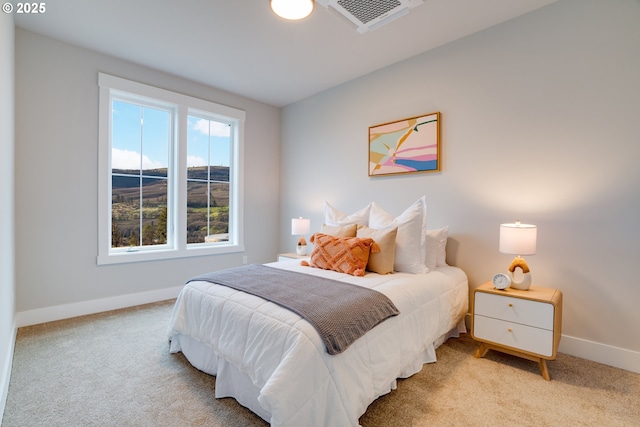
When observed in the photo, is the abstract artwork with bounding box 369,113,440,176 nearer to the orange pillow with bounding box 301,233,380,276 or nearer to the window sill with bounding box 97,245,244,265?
the orange pillow with bounding box 301,233,380,276

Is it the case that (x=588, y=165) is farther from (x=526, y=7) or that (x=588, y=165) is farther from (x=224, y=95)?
(x=224, y=95)

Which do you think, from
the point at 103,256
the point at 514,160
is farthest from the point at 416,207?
the point at 103,256

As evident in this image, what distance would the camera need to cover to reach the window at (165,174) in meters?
3.31

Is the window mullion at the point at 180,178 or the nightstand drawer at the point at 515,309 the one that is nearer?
the nightstand drawer at the point at 515,309

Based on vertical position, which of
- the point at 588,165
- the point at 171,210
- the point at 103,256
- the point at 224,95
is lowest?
the point at 103,256

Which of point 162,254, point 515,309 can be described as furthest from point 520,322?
point 162,254

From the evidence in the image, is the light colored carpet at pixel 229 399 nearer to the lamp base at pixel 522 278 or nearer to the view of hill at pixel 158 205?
the lamp base at pixel 522 278

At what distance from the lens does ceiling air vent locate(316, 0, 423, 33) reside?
229 centimetres

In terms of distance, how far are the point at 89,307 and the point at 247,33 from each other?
10.5ft

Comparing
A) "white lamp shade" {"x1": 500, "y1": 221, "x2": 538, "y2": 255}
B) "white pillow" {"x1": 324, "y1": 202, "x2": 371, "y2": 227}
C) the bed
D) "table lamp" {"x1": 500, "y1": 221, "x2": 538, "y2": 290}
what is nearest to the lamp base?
"table lamp" {"x1": 500, "y1": 221, "x2": 538, "y2": 290}

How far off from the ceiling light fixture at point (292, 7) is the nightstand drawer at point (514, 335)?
8.70 feet

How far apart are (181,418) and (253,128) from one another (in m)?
3.78

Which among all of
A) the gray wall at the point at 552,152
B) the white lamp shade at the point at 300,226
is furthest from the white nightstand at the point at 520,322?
the white lamp shade at the point at 300,226

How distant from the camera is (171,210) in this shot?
383cm
